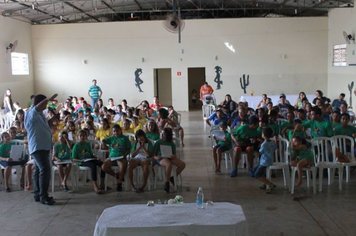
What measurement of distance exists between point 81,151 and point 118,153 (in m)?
0.55

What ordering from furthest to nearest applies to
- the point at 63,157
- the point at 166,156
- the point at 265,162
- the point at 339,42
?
the point at 339,42, the point at 63,157, the point at 166,156, the point at 265,162

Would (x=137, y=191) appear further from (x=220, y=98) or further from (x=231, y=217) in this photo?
(x=220, y=98)

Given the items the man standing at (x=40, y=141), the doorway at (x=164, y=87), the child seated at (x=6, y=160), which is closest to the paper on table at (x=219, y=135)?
the man standing at (x=40, y=141)

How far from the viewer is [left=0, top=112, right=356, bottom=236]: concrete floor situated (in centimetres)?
502

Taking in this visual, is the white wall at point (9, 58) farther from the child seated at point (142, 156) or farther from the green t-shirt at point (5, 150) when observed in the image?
the child seated at point (142, 156)

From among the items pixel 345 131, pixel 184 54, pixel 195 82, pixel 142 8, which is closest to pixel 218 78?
pixel 184 54

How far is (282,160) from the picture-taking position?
703cm

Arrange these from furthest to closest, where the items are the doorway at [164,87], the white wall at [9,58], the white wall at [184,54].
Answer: the doorway at [164,87], the white wall at [184,54], the white wall at [9,58]

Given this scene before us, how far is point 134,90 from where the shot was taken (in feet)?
62.2

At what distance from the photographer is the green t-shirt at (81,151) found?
22.1 feet

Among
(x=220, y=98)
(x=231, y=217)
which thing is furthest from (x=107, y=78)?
(x=231, y=217)

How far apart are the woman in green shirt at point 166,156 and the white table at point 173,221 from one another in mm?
2778

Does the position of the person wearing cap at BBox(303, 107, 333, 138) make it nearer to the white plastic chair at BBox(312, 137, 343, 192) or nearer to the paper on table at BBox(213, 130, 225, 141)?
the white plastic chair at BBox(312, 137, 343, 192)

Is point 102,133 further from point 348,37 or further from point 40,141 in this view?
point 348,37
